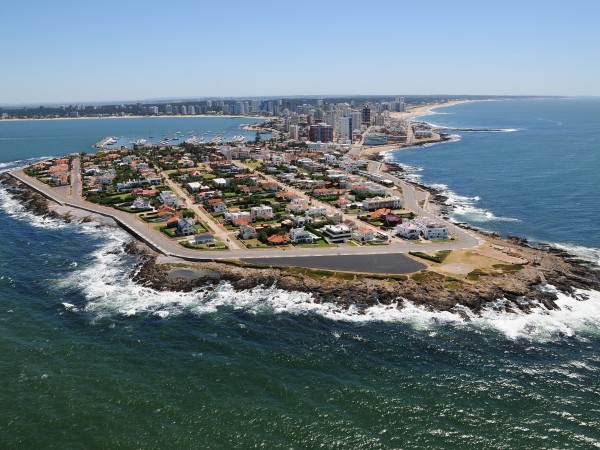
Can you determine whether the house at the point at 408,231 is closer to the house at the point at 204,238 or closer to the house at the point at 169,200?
the house at the point at 204,238

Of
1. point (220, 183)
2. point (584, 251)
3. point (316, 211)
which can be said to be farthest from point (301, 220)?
point (584, 251)

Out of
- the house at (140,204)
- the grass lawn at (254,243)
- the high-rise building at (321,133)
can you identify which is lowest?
the grass lawn at (254,243)

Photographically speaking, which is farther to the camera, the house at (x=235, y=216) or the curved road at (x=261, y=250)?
the house at (x=235, y=216)

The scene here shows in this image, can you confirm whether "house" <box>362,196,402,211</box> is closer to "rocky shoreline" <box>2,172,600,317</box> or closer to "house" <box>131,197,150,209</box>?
"rocky shoreline" <box>2,172,600,317</box>

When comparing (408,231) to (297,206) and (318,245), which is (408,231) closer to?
(318,245)

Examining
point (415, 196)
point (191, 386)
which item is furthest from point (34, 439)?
point (415, 196)

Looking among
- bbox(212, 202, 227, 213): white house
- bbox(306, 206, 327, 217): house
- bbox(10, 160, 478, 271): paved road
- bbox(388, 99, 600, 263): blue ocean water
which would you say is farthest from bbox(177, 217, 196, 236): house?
bbox(388, 99, 600, 263): blue ocean water

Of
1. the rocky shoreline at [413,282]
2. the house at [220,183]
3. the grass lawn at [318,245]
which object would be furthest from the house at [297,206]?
the rocky shoreline at [413,282]
